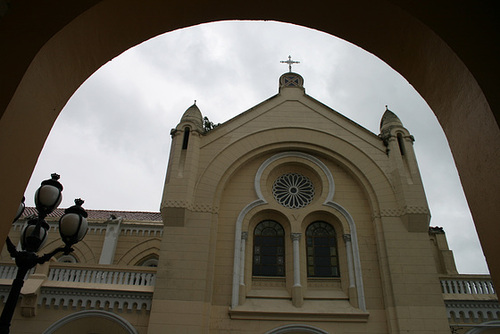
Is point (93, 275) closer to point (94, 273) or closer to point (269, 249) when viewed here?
point (94, 273)

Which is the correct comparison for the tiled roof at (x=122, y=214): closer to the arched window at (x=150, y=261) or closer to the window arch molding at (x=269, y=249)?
the arched window at (x=150, y=261)

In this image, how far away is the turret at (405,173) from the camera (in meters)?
12.4

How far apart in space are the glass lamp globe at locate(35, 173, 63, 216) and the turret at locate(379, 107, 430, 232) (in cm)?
1066

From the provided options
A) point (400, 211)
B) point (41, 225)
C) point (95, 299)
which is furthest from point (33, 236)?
point (400, 211)

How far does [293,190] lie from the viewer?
45.5ft

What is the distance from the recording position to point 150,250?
58.6 ft

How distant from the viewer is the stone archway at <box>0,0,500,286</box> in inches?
79.4

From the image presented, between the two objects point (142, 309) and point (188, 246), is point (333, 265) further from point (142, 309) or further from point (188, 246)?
point (142, 309)

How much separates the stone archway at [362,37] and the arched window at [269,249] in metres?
10.6

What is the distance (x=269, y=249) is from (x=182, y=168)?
4241mm

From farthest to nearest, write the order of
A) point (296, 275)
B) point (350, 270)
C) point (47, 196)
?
point (350, 270) < point (296, 275) < point (47, 196)

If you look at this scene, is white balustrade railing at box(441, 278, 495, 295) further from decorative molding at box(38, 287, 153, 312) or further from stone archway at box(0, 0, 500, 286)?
stone archway at box(0, 0, 500, 286)

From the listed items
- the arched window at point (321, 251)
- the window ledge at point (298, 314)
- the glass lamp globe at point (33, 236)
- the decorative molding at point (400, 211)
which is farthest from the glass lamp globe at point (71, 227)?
the decorative molding at point (400, 211)

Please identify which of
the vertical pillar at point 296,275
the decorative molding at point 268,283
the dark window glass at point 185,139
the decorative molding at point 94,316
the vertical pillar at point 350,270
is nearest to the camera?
the decorative molding at point 94,316
